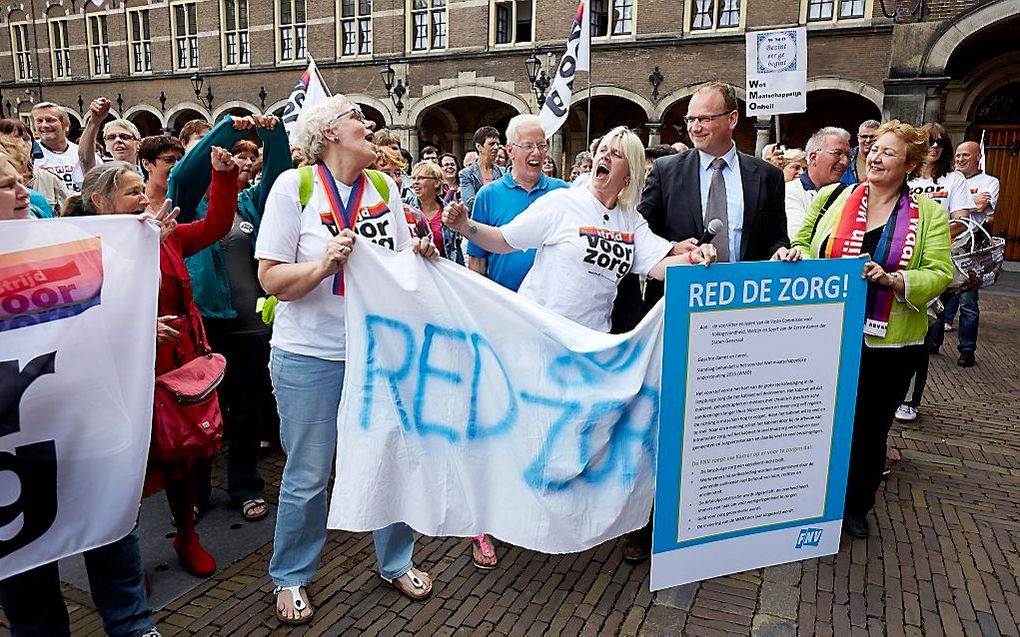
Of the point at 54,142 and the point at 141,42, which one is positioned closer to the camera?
the point at 54,142

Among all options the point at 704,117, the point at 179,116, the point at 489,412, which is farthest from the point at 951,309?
the point at 179,116

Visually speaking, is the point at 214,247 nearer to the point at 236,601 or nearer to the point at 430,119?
the point at 236,601

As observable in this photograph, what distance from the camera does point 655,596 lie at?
316 centimetres

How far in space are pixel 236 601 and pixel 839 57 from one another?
19324 millimetres

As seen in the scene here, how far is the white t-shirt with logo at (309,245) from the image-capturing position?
2.63 m

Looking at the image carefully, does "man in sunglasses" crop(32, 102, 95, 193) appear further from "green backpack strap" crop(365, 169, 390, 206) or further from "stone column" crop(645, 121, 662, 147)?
"stone column" crop(645, 121, 662, 147)

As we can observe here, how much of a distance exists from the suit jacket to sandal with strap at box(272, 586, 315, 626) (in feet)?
7.04

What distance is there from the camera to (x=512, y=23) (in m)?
22.1

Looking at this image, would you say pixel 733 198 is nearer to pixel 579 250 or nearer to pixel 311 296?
pixel 579 250

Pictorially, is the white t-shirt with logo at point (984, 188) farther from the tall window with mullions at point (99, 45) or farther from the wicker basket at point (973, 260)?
the tall window with mullions at point (99, 45)

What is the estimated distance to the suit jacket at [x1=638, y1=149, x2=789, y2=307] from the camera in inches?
141

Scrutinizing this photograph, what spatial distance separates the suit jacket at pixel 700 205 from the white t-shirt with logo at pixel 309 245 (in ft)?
5.01

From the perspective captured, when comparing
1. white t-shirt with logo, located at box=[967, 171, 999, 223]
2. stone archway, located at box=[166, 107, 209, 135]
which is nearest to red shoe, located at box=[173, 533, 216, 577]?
white t-shirt with logo, located at box=[967, 171, 999, 223]

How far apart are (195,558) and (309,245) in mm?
1667
